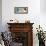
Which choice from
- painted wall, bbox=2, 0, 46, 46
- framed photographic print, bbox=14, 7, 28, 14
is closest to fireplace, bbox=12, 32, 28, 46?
painted wall, bbox=2, 0, 46, 46

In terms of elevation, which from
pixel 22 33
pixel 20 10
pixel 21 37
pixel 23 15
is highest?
pixel 20 10

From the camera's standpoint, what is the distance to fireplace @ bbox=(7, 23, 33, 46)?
5.84m

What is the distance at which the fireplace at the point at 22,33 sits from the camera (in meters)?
5.84

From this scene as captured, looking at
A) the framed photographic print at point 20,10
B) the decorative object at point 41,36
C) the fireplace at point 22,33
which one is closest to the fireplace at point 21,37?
the fireplace at point 22,33

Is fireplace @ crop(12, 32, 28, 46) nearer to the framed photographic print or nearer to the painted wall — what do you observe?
the painted wall

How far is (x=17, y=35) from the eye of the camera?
235 inches

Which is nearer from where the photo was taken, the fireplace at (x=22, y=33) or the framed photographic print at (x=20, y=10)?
the fireplace at (x=22, y=33)

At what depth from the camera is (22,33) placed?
597 centimetres

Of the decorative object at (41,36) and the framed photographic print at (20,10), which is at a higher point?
the framed photographic print at (20,10)

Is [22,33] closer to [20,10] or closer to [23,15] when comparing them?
[23,15]

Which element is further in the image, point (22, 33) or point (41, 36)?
point (22, 33)

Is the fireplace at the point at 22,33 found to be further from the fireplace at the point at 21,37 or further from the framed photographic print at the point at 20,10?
the framed photographic print at the point at 20,10

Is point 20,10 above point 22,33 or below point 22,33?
above

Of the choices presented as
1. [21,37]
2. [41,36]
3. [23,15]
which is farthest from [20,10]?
[41,36]
